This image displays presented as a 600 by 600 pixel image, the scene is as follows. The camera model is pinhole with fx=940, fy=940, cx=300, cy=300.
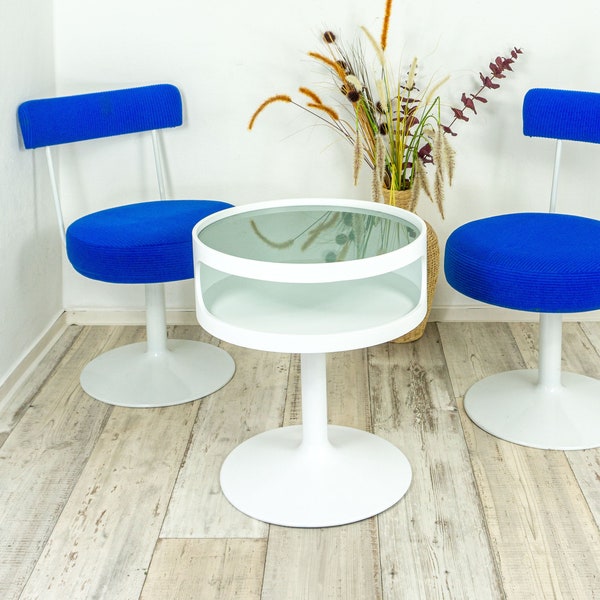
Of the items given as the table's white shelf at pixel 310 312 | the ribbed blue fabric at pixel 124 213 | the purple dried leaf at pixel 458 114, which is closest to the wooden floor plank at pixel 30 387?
the ribbed blue fabric at pixel 124 213

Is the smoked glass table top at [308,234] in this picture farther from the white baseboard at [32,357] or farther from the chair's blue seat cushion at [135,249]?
the white baseboard at [32,357]

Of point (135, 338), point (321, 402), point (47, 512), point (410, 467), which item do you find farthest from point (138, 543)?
point (135, 338)

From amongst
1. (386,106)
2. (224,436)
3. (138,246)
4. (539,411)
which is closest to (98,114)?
(138,246)

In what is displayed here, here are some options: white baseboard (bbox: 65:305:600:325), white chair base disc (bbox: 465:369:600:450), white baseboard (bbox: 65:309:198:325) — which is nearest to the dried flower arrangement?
white baseboard (bbox: 65:305:600:325)

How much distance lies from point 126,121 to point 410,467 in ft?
4.53

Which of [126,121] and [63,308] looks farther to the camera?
[63,308]

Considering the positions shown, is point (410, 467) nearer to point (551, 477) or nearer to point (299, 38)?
point (551, 477)

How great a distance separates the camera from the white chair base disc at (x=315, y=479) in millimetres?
2105

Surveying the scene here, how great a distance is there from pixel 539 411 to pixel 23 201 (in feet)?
5.39

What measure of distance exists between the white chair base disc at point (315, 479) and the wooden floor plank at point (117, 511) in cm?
18

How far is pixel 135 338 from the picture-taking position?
3.17 m

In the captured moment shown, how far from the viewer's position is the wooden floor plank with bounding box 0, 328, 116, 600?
2.02 meters

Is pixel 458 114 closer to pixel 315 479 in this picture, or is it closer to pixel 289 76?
pixel 289 76

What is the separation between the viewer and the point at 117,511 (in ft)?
7.07
